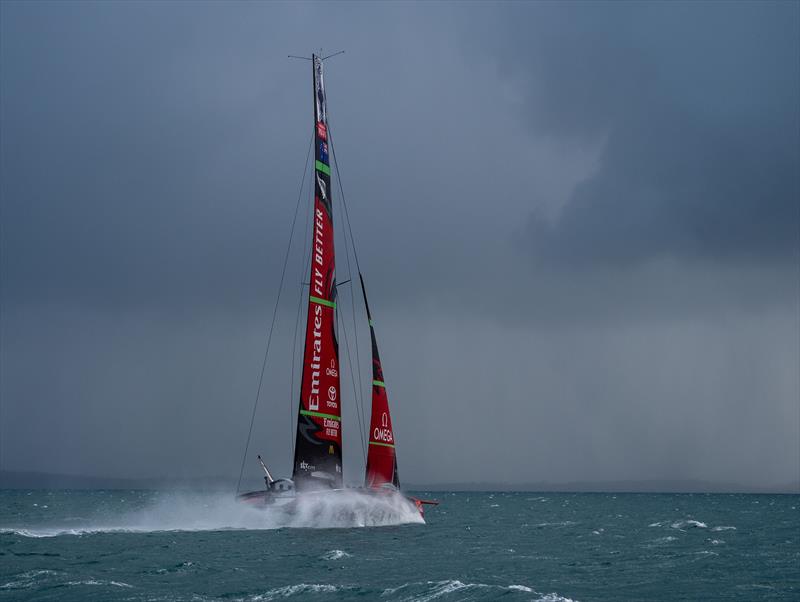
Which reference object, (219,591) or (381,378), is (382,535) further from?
(219,591)

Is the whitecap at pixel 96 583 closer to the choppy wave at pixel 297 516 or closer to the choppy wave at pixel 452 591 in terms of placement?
the choppy wave at pixel 452 591

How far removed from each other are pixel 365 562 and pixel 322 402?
14.7 meters

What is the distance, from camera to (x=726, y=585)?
35.0 meters

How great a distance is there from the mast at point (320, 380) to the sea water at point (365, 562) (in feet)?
8.73

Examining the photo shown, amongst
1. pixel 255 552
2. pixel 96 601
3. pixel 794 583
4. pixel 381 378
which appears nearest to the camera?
pixel 96 601

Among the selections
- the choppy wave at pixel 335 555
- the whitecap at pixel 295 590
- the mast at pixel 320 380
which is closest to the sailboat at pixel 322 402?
the mast at pixel 320 380

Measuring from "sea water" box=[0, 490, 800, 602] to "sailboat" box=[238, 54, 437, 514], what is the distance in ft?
5.14

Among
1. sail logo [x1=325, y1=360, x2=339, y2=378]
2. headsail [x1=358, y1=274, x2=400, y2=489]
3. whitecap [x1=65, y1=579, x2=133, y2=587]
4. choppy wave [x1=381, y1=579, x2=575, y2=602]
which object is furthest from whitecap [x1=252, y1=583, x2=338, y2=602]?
headsail [x1=358, y1=274, x2=400, y2=489]

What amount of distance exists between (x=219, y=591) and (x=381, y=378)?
1058 inches

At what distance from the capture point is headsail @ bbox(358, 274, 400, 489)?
182 feet

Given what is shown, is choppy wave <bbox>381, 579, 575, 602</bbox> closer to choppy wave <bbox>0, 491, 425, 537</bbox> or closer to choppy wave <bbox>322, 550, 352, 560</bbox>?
choppy wave <bbox>322, 550, 352, 560</bbox>

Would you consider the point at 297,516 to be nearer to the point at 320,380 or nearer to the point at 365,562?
the point at 320,380

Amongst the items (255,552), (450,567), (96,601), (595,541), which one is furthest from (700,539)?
(96,601)

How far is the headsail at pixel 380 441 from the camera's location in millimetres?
55375
